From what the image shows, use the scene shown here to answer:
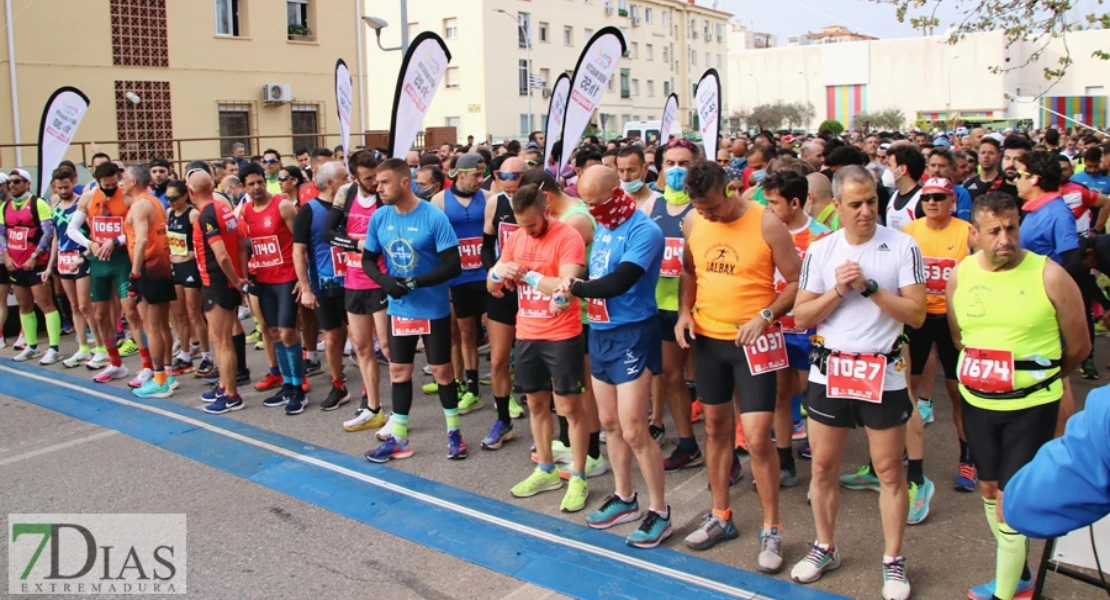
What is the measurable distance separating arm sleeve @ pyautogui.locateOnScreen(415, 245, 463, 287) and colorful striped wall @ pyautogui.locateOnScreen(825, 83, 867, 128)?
246ft

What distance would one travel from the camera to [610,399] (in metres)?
4.98

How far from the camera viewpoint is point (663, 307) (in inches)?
237

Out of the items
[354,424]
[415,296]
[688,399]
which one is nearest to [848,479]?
[688,399]

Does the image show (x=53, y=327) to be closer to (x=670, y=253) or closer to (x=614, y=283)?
(x=670, y=253)

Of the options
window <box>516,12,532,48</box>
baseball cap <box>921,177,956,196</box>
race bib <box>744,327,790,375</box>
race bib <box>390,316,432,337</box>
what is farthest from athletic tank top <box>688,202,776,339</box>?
window <box>516,12,532,48</box>

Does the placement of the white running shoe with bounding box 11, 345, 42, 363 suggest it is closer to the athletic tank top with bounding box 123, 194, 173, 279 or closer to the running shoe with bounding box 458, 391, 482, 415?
the athletic tank top with bounding box 123, 194, 173, 279

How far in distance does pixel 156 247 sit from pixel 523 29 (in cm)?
4583

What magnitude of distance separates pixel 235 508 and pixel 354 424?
1.61m

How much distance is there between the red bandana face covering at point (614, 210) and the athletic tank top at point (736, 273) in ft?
1.53

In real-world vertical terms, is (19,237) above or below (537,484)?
above

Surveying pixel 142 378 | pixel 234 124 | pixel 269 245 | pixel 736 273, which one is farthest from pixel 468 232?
pixel 234 124

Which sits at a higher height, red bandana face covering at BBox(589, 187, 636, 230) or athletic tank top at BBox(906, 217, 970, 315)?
red bandana face covering at BBox(589, 187, 636, 230)

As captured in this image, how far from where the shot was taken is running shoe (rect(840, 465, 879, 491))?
18.2 ft

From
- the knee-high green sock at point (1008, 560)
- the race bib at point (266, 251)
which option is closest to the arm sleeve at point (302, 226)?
the race bib at point (266, 251)
